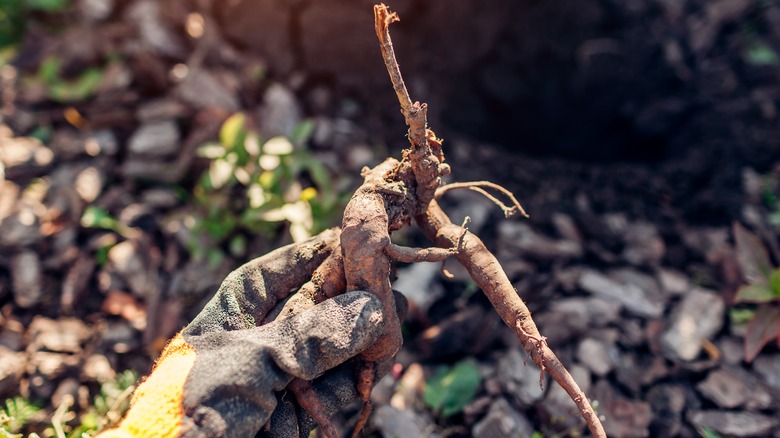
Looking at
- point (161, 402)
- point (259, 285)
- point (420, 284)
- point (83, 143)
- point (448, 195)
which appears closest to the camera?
point (161, 402)

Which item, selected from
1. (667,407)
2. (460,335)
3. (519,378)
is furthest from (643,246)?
(460,335)

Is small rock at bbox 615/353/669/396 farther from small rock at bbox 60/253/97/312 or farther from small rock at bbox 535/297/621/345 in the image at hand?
small rock at bbox 60/253/97/312

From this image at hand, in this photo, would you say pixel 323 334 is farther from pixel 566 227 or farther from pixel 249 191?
pixel 566 227

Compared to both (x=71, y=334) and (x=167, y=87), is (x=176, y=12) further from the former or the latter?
(x=71, y=334)

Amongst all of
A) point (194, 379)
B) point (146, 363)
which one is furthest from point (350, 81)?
point (194, 379)

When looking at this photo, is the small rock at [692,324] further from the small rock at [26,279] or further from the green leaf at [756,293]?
the small rock at [26,279]

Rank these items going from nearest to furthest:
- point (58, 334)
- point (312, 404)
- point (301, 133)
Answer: point (312, 404) → point (58, 334) → point (301, 133)
